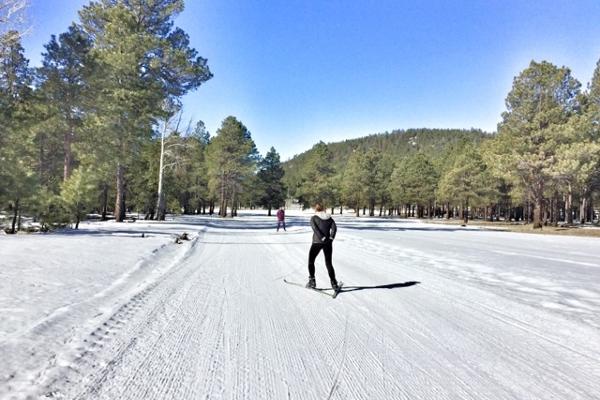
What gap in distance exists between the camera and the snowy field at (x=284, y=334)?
11.2 ft

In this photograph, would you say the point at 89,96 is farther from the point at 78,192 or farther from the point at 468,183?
the point at 468,183

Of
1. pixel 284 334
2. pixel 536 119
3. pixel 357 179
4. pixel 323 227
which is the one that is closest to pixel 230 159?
pixel 357 179

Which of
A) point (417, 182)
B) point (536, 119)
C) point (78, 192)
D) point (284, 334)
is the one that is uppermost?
point (536, 119)

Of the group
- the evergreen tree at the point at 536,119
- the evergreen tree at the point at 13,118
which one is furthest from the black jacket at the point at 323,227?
the evergreen tree at the point at 536,119

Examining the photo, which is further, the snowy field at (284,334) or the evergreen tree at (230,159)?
the evergreen tree at (230,159)

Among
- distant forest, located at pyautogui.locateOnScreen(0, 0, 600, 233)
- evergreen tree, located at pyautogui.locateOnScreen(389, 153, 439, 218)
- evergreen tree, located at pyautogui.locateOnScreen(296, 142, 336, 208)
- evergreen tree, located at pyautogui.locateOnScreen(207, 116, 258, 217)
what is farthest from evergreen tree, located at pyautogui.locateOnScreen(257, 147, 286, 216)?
distant forest, located at pyautogui.locateOnScreen(0, 0, 600, 233)

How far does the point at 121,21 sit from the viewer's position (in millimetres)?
23500

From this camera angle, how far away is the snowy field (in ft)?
11.2

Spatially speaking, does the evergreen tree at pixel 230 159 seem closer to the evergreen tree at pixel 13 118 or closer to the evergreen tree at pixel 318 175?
the evergreen tree at pixel 318 175

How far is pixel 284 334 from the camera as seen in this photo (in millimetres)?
4863

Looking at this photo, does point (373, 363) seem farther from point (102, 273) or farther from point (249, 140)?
point (249, 140)

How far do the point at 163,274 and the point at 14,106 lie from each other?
13.5 meters

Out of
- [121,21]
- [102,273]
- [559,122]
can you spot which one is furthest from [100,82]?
[559,122]

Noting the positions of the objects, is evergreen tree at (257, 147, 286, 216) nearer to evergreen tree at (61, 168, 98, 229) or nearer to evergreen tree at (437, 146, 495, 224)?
evergreen tree at (437, 146, 495, 224)
